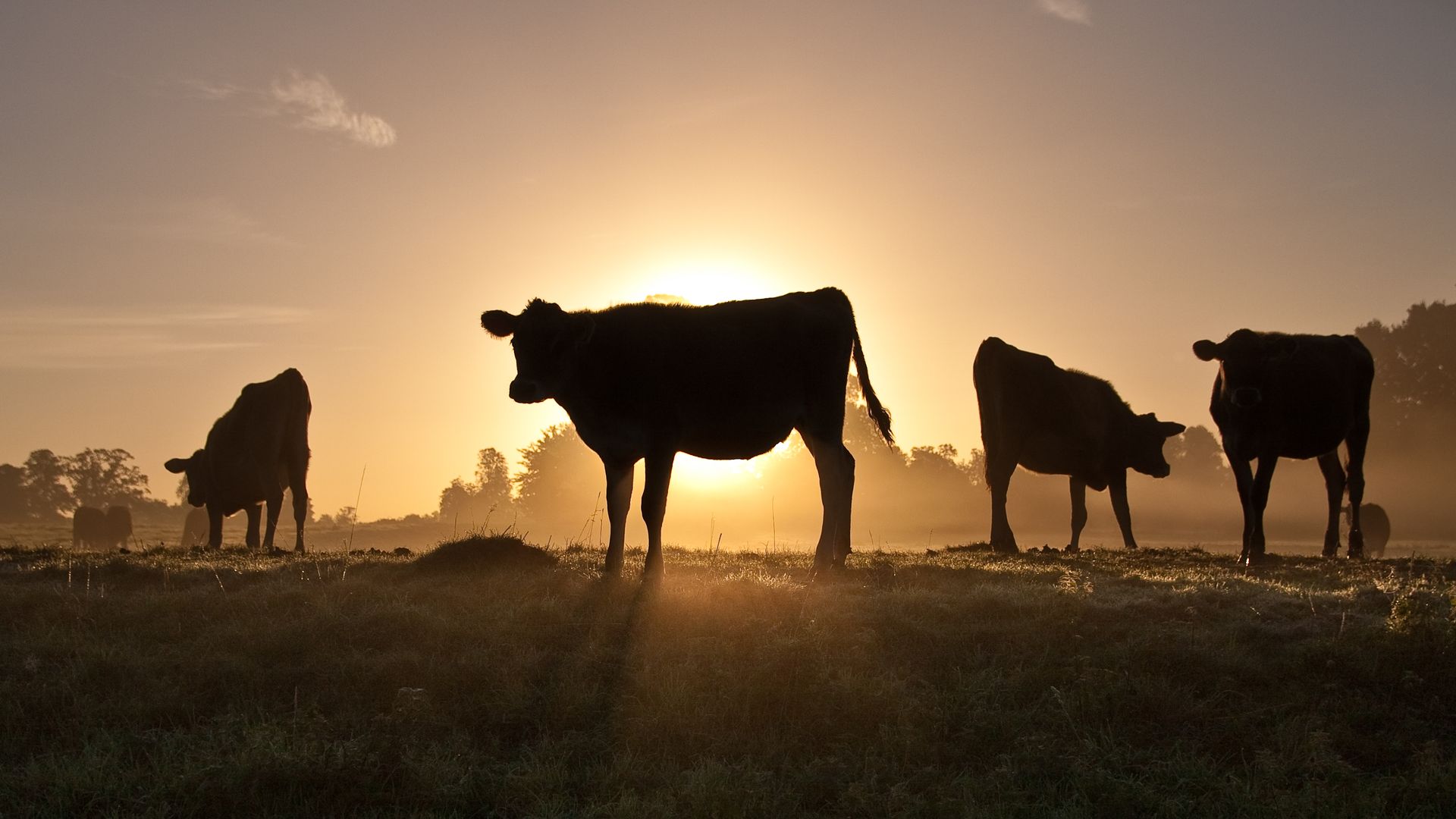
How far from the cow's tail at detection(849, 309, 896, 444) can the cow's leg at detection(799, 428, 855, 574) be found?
5.17 ft

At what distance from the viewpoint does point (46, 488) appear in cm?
9588

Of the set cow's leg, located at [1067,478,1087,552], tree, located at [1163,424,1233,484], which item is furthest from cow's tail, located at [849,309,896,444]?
tree, located at [1163,424,1233,484]

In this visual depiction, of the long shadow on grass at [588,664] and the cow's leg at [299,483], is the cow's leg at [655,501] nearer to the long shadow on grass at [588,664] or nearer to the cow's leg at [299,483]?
the long shadow on grass at [588,664]

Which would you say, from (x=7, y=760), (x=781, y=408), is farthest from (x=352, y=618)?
(x=781, y=408)

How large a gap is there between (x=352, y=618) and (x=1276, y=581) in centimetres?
884

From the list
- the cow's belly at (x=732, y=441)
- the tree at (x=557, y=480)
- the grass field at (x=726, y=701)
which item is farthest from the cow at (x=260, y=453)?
the tree at (x=557, y=480)

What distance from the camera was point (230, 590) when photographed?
9.52m

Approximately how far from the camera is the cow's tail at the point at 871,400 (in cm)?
1295

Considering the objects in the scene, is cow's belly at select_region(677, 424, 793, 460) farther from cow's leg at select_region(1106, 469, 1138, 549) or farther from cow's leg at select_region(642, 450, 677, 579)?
Answer: cow's leg at select_region(1106, 469, 1138, 549)

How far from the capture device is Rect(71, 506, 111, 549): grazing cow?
37469 millimetres

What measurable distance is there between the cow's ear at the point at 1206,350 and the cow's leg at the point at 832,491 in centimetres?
568

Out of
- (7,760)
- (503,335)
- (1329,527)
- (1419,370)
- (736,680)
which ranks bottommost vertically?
(7,760)

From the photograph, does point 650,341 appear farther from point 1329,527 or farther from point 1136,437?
point 1136,437

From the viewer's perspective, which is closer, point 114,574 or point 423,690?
point 423,690
